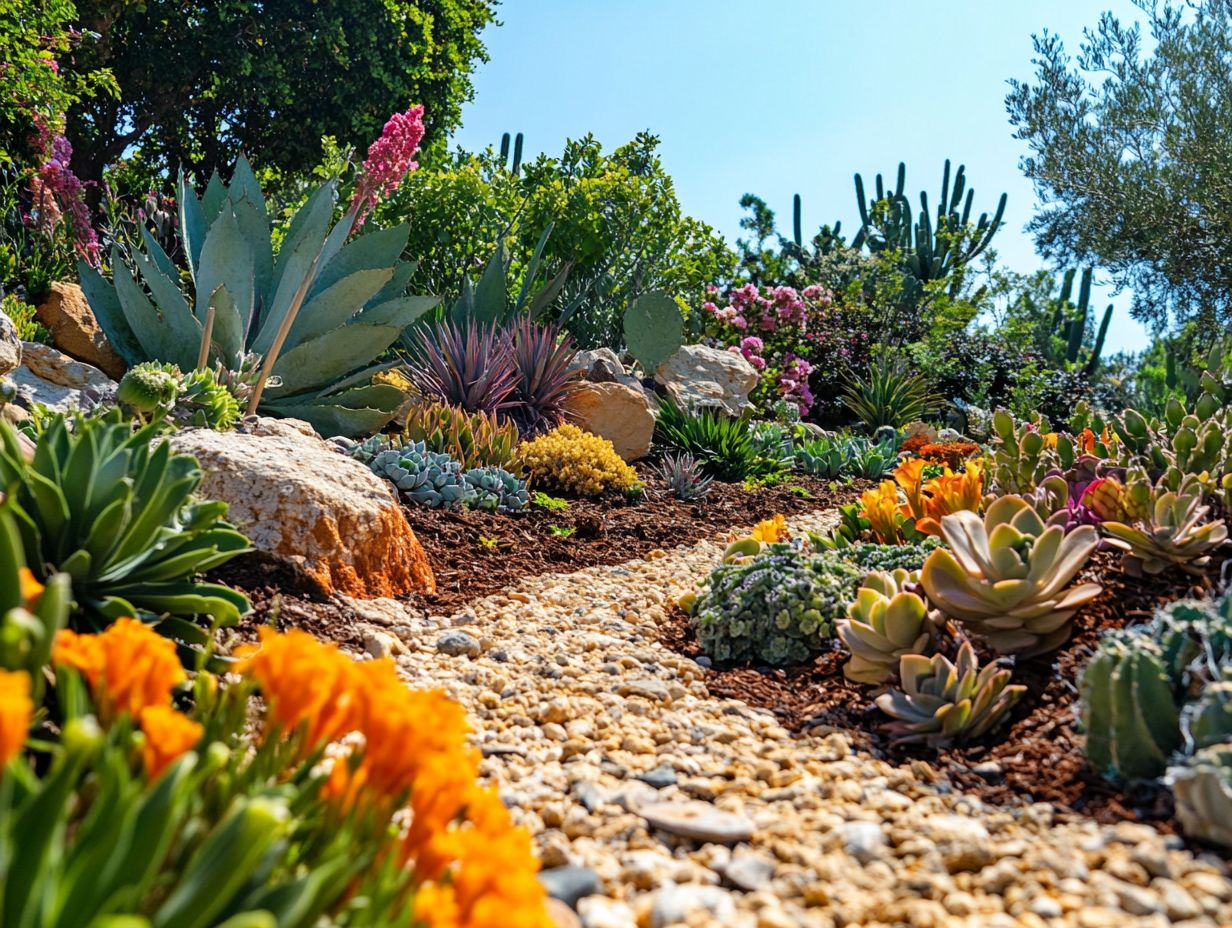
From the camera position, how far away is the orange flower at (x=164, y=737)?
53.4 inches

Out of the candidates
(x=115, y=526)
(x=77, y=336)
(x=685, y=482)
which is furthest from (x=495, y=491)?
(x=77, y=336)

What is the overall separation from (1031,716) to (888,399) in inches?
397

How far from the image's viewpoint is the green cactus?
31.9 feet

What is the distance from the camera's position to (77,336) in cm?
712

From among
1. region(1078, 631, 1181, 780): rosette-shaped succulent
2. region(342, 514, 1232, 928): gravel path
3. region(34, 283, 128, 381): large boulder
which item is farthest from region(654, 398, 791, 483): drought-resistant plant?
region(1078, 631, 1181, 780): rosette-shaped succulent

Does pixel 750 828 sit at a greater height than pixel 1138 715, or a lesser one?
lesser

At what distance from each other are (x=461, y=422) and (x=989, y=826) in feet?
16.0

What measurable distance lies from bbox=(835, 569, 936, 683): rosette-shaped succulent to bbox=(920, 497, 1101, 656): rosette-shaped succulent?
0.09 m

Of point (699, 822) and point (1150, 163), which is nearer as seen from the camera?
point (699, 822)

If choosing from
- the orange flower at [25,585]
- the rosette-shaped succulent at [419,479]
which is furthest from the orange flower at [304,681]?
the rosette-shaped succulent at [419,479]

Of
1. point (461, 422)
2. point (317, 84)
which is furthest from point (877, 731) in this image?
point (317, 84)

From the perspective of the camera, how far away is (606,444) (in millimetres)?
6910

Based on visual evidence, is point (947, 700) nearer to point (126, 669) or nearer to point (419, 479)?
point (126, 669)

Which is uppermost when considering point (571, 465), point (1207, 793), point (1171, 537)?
point (571, 465)
